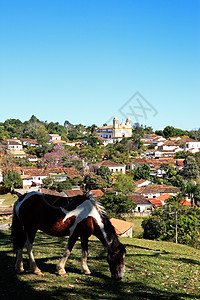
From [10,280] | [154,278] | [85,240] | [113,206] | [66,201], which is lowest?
[113,206]

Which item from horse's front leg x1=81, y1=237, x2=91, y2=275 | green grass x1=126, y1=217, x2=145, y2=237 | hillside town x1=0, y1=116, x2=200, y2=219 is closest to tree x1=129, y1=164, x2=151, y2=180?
hillside town x1=0, y1=116, x2=200, y2=219

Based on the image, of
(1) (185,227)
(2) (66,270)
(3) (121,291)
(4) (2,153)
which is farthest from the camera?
(4) (2,153)

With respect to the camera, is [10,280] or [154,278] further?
[154,278]

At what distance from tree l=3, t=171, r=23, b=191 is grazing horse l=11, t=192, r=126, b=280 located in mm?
40616

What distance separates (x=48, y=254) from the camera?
8828 millimetres

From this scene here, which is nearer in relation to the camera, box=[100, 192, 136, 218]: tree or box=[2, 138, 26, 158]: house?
box=[100, 192, 136, 218]: tree

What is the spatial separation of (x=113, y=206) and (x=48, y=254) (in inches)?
980

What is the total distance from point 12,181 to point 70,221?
4154 cm

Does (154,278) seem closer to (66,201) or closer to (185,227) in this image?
(66,201)

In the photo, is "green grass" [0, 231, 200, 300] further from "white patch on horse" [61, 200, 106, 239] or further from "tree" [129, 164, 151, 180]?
"tree" [129, 164, 151, 180]

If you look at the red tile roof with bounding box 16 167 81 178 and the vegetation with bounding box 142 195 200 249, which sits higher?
the red tile roof with bounding box 16 167 81 178

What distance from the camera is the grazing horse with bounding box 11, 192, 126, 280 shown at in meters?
6.26

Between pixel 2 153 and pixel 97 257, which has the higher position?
pixel 2 153

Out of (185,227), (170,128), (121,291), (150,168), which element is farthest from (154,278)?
(170,128)
